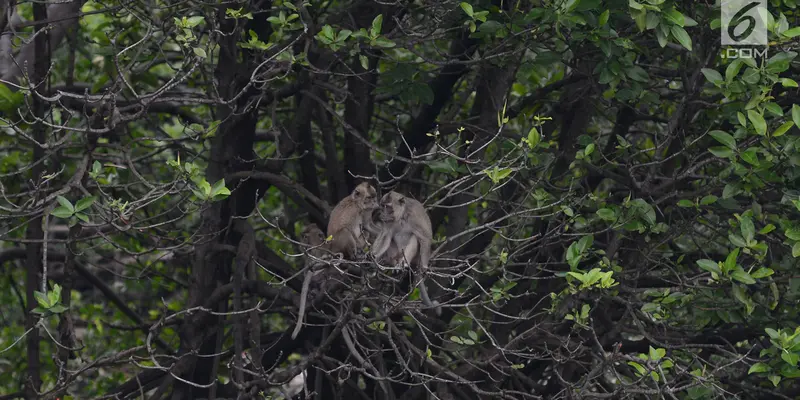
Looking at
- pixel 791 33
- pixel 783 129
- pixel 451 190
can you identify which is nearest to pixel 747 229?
pixel 783 129

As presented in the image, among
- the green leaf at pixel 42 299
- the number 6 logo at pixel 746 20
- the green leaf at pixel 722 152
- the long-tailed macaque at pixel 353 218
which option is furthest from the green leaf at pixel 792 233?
the green leaf at pixel 42 299

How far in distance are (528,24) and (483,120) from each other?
1.41 meters

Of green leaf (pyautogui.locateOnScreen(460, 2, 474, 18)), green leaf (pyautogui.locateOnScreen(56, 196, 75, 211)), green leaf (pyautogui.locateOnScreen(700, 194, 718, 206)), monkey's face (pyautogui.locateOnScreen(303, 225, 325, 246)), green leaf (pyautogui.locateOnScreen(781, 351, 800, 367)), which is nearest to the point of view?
green leaf (pyautogui.locateOnScreen(56, 196, 75, 211))

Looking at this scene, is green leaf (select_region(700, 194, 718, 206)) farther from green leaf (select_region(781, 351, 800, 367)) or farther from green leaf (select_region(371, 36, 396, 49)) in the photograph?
green leaf (select_region(371, 36, 396, 49))

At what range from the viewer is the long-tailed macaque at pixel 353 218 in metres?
7.18

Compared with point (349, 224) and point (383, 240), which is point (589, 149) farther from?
point (349, 224)

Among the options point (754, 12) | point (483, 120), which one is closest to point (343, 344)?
point (483, 120)

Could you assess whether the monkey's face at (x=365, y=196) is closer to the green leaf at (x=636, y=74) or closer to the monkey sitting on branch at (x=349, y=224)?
the monkey sitting on branch at (x=349, y=224)

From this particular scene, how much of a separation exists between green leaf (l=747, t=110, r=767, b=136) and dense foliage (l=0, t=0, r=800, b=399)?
3 centimetres

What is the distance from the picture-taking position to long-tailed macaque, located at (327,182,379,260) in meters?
7.18

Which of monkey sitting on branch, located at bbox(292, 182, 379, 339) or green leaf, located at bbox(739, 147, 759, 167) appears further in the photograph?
monkey sitting on branch, located at bbox(292, 182, 379, 339)

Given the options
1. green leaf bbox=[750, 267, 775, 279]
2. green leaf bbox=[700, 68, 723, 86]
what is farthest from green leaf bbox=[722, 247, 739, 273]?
green leaf bbox=[700, 68, 723, 86]

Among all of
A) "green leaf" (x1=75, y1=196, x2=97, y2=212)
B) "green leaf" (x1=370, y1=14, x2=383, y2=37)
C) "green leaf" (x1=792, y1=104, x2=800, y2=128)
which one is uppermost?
"green leaf" (x1=370, y1=14, x2=383, y2=37)

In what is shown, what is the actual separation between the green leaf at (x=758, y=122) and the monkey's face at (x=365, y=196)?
2760 millimetres
